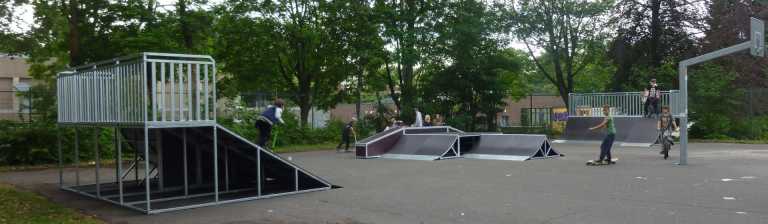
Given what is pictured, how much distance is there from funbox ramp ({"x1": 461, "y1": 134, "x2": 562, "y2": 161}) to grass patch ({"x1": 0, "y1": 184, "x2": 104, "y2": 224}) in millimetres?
11626

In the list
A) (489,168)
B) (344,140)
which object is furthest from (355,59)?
(489,168)

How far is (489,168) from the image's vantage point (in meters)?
15.0

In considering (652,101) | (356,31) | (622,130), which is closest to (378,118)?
(356,31)

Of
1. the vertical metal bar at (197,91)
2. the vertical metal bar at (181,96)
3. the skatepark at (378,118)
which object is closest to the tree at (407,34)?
the skatepark at (378,118)

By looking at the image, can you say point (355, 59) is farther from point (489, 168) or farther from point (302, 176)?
point (302, 176)

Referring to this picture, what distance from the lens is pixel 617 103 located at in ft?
94.3

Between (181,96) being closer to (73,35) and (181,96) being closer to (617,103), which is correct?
(73,35)

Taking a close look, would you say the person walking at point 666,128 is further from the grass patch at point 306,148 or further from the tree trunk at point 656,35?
the tree trunk at point 656,35

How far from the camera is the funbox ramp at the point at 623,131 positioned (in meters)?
24.4

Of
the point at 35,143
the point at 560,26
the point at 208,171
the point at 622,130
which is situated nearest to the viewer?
the point at 208,171

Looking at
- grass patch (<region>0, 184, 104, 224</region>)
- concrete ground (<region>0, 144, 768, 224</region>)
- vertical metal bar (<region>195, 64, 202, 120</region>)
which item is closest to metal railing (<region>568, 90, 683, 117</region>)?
concrete ground (<region>0, 144, 768, 224</region>)

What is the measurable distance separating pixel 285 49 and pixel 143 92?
63.2 ft

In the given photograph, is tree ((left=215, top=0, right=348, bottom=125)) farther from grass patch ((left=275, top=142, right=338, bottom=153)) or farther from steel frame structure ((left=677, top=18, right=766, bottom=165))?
steel frame structure ((left=677, top=18, right=766, bottom=165))

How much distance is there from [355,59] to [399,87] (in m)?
5.90
